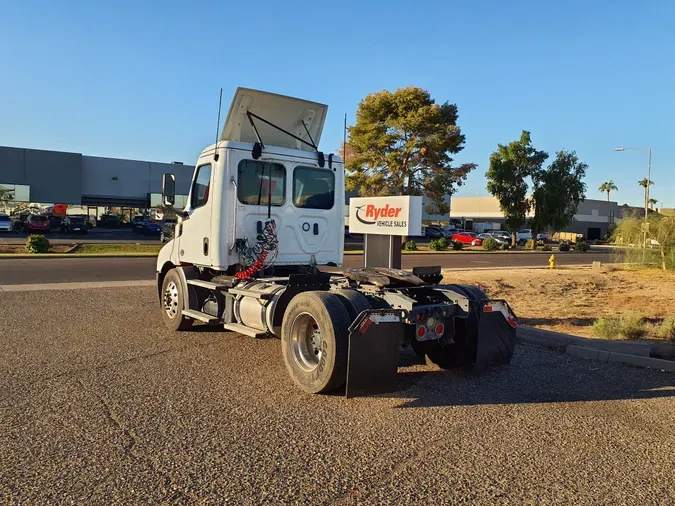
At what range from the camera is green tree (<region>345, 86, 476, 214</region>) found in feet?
123

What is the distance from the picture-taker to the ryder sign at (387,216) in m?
10.1

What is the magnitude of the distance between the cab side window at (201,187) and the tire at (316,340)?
8.62ft

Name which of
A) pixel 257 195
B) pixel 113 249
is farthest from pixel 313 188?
pixel 113 249

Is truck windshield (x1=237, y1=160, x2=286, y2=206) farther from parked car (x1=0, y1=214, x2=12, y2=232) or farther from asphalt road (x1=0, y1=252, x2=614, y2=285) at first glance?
parked car (x1=0, y1=214, x2=12, y2=232)

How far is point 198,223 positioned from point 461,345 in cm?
414

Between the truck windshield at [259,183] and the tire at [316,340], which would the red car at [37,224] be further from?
the tire at [316,340]

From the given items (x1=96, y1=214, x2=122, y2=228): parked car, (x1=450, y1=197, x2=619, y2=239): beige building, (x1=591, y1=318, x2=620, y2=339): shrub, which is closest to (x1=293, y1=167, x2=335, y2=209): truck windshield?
(x1=591, y1=318, x2=620, y2=339): shrub

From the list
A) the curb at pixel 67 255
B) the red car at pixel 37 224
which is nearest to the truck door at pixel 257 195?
the curb at pixel 67 255

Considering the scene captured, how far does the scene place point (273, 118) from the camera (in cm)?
846

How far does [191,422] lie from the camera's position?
4809mm

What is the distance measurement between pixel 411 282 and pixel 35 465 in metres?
3.98

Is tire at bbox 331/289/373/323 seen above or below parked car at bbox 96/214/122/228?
below

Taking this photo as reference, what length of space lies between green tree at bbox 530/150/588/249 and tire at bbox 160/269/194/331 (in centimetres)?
4294

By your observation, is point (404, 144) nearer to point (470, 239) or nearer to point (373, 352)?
point (470, 239)
